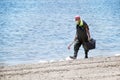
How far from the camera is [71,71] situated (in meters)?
13.5

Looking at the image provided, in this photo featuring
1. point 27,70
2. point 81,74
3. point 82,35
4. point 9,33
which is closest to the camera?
point 81,74

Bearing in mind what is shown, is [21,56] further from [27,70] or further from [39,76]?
[39,76]

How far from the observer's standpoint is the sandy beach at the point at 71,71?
12.6m

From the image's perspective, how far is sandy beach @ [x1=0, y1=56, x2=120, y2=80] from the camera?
41.3 feet

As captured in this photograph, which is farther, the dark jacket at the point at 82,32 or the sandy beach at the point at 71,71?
the dark jacket at the point at 82,32

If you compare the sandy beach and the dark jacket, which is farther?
the dark jacket

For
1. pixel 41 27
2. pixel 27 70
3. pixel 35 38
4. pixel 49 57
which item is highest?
pixel 27 70

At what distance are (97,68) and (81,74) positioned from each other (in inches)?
38.0

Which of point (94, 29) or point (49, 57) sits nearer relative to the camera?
point (49, 57)

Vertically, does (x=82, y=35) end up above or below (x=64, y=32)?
above

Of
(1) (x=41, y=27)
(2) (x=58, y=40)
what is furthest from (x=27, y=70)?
(1) (x=41, y=27)

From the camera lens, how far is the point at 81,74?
42.3 feet

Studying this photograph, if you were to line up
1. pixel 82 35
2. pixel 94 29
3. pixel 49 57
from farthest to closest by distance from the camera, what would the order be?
1. pixel 94 29
2. pixel 49 57
3. pixel 82 35

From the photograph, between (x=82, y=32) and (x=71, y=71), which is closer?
(x=71, y=71)
